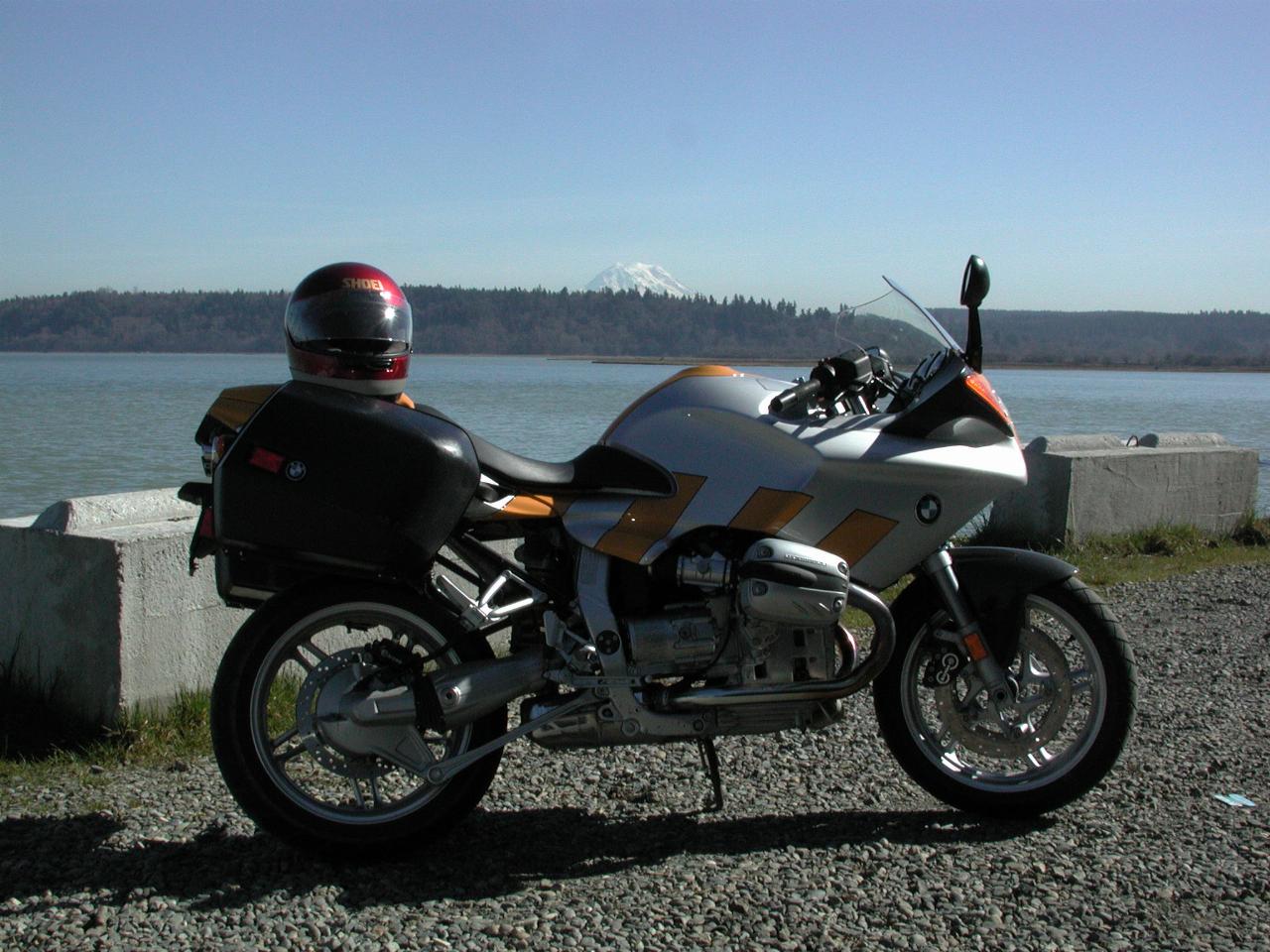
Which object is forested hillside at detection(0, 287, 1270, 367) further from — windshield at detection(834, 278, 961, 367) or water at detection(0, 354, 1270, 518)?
windshield at detection(834, 278, 961, 367)

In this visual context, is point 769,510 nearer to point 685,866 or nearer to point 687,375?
point 687,375

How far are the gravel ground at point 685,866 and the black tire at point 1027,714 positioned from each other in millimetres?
110

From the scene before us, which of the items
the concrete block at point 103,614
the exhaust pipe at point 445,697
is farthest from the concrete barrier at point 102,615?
the exhaust pipe at point 445,697

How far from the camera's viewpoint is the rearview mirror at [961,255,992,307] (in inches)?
167

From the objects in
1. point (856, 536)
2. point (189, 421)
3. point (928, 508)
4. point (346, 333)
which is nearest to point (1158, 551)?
point (928, 508)

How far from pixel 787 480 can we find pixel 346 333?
4.53 feet

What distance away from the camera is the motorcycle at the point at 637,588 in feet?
12.9

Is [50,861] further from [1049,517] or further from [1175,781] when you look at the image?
[1049,517]

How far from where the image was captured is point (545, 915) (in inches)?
140

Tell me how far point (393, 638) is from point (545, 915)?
3.32ft

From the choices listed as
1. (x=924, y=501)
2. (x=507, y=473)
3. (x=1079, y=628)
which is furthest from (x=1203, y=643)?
(x=507, y=473)

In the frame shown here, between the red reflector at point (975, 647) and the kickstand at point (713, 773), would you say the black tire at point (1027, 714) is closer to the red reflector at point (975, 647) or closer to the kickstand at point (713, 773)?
the red reflector at point (975, 647)

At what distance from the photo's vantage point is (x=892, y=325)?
4.67 metres

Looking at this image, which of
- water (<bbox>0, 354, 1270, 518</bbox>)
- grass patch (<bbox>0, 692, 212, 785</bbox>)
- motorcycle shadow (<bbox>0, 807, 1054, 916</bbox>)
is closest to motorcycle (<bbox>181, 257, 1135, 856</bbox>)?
motorcycle shadow (<bbox>0, 807, 1054, 916</bbox>)
